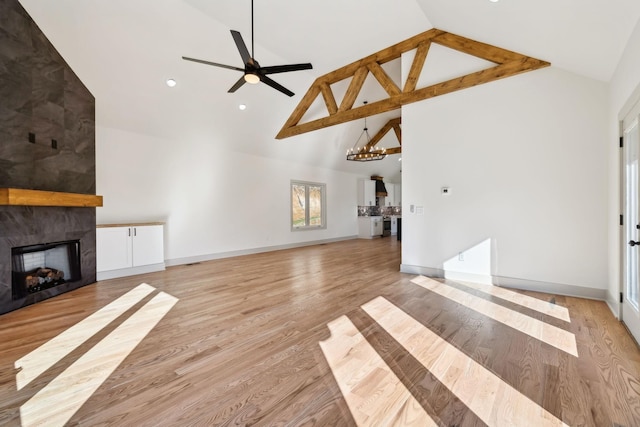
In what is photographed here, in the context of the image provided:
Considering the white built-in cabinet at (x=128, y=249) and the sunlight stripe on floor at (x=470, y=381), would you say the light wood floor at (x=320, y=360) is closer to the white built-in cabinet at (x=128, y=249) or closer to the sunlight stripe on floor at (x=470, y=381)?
the sunlight stripe on floor at (x=470, y=381)

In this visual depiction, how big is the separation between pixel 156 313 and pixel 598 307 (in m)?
5.35

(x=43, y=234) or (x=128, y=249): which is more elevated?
(x=43, y=234)

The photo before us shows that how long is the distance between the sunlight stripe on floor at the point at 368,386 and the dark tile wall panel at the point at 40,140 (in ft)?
13.7

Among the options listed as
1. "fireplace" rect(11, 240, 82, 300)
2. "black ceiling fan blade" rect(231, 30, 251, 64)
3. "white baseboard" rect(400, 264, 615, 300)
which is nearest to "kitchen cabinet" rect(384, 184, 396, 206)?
"white baseboard" rect(400, 264, 615, 300)

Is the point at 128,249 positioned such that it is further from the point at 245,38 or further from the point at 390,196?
the point at 390,196

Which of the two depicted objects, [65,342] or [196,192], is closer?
[65,342]

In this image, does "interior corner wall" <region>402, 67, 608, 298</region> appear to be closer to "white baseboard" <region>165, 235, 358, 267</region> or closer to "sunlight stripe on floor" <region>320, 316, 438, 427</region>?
"sunlight stripe on floor" <region>320, 316, 438, 427</region>

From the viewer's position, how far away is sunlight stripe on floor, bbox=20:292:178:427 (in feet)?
5.54

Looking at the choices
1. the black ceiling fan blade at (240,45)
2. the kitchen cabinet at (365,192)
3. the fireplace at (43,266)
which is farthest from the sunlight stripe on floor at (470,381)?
the kitchen cabinet at (365,192)

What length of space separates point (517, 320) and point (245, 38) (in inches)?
231

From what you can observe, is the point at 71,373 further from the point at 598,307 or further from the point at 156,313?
the point at 598,307

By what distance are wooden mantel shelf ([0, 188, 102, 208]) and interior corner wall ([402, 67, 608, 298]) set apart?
545 cm

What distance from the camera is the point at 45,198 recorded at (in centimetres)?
377

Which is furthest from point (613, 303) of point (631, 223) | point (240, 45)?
point (240, 45)
